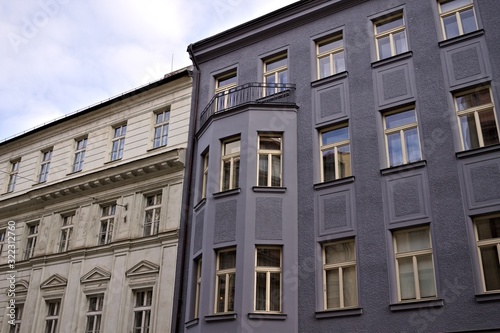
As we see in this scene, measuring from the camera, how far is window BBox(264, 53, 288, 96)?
16077 mm

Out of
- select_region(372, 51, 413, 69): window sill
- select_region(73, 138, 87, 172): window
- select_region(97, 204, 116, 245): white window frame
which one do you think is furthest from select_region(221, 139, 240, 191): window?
select_region(73, 138, 87, 172): window

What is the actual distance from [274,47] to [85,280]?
10057 millimetres

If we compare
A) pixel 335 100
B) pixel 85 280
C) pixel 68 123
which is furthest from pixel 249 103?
pixel 68 123

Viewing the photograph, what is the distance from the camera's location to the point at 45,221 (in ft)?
69.3

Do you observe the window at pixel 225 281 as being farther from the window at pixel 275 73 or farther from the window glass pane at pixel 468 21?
the window glass pane at pixel 468 21

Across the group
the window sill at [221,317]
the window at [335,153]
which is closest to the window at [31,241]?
the window sill at [221,317]

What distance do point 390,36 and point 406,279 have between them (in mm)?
6718

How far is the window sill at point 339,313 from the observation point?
39.9 feet

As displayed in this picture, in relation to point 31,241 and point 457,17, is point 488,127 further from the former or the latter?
point 31,241

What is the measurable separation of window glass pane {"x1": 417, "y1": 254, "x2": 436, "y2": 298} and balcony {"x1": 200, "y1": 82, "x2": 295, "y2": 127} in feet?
19.0

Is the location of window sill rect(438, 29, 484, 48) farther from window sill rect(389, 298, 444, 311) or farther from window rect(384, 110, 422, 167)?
window sill rect(389, 298, 444, 311)

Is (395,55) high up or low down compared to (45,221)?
up

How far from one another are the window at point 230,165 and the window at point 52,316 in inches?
335

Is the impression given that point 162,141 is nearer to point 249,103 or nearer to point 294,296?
point 249,103
